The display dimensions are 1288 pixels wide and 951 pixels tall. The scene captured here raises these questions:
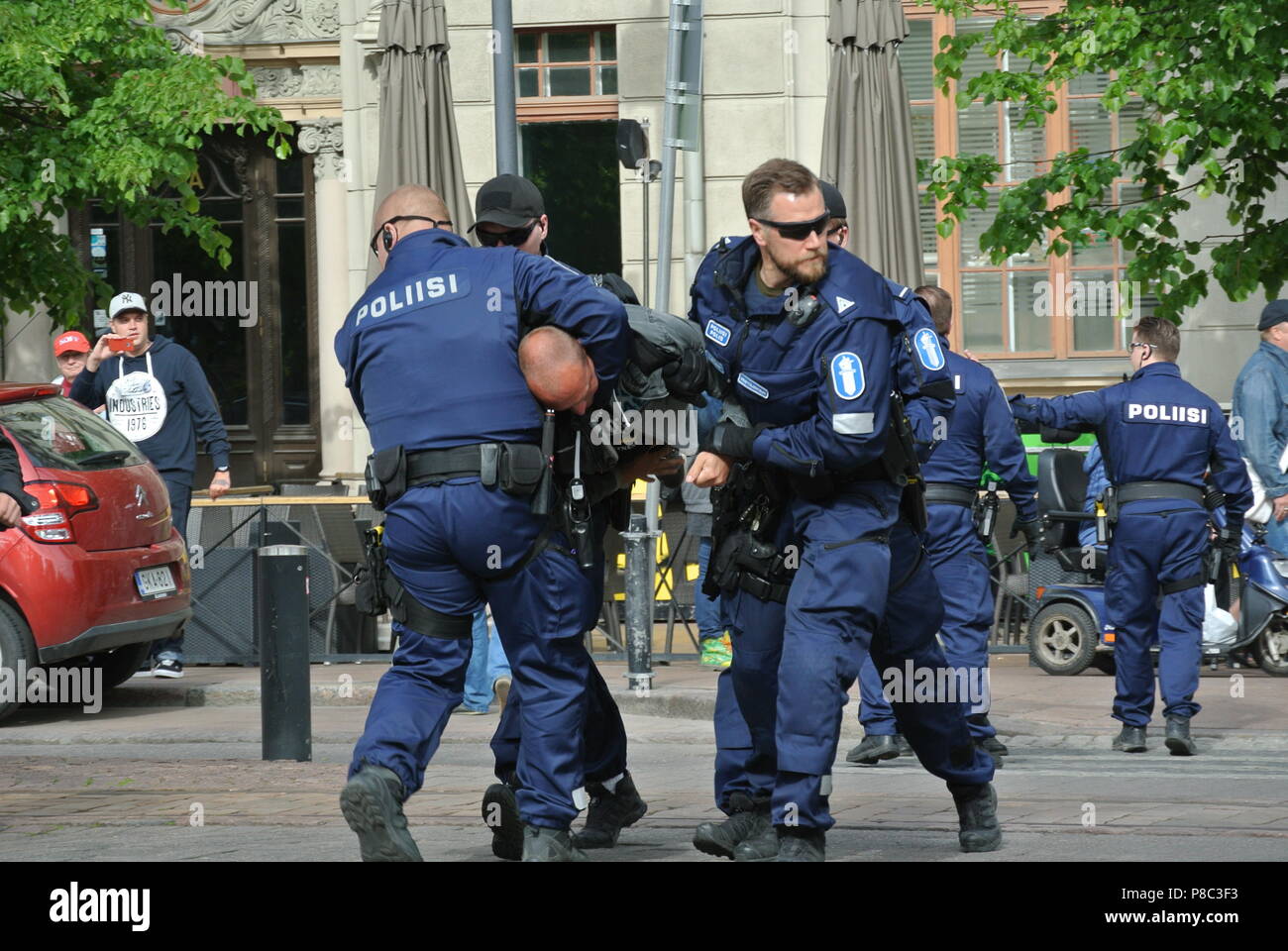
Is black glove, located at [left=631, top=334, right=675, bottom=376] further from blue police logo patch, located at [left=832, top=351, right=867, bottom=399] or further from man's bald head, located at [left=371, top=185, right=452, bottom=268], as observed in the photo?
man's bald head, located at [left=371, top=185, right=452, bottom=268]

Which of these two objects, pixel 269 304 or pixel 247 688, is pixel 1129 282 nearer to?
pixel 247 688

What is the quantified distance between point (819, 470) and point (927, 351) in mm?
550

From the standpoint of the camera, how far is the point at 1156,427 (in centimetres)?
905

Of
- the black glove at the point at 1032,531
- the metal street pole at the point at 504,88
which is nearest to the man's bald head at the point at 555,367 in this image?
the black glove at the point at 1032,531

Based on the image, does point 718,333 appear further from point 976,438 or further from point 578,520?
point 976,438

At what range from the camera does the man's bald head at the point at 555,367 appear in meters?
5.48

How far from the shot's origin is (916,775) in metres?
8.16

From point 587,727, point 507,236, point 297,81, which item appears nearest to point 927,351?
point 507,236

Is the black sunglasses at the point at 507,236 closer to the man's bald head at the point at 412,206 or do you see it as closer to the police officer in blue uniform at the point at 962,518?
the man's bald head at the point at 412,206

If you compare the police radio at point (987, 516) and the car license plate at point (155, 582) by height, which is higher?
the police radio at point (987, 516)

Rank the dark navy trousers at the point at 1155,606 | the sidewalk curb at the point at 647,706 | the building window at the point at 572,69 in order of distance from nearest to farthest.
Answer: the dark navy trousers at the point at 1155,606 < the sidewalk curb at the point at 647,706 < the building window at the point at 572,69

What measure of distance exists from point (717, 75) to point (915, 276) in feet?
9.17

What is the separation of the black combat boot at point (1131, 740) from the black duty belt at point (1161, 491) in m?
1.02

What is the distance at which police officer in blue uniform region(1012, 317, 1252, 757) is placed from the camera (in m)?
8.97
